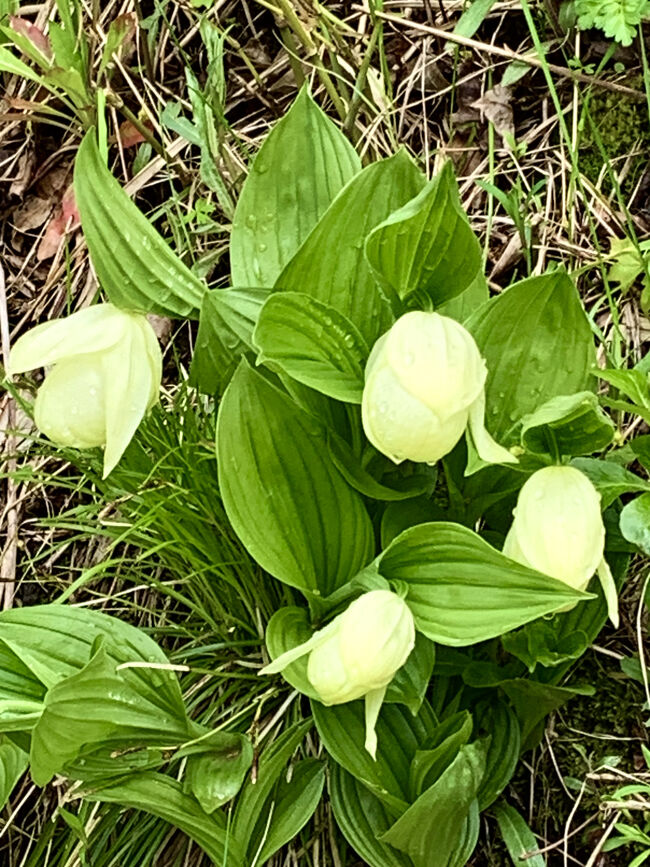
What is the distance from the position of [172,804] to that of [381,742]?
242 mm

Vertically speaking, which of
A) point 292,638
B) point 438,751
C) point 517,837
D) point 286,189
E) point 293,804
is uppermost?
point 286,189

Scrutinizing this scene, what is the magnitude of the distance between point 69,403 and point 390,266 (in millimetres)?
354

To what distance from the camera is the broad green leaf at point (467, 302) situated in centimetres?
117

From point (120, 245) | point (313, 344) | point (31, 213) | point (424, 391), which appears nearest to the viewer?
point (424, 391)

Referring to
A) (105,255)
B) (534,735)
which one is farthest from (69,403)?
(534,735)

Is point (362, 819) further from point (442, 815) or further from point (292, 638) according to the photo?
point (292, 638)

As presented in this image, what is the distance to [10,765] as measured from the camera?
112cm

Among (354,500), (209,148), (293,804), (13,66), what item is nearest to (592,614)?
(354,500)

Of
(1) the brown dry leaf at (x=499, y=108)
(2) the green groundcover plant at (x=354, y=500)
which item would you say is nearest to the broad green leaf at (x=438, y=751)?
(2) the green groundcover plant at (x=354, y=500)

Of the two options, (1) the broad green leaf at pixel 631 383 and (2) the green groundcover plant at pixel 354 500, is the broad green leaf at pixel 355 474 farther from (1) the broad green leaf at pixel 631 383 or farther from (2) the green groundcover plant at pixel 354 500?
(1) the broad green leaf at pixel 631 383

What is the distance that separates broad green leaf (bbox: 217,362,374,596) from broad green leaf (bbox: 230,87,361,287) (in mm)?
196

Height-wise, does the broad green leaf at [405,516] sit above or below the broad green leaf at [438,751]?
above

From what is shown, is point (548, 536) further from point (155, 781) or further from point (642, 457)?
point (155, 781)

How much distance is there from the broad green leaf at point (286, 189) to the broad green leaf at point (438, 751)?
53 centimetres
